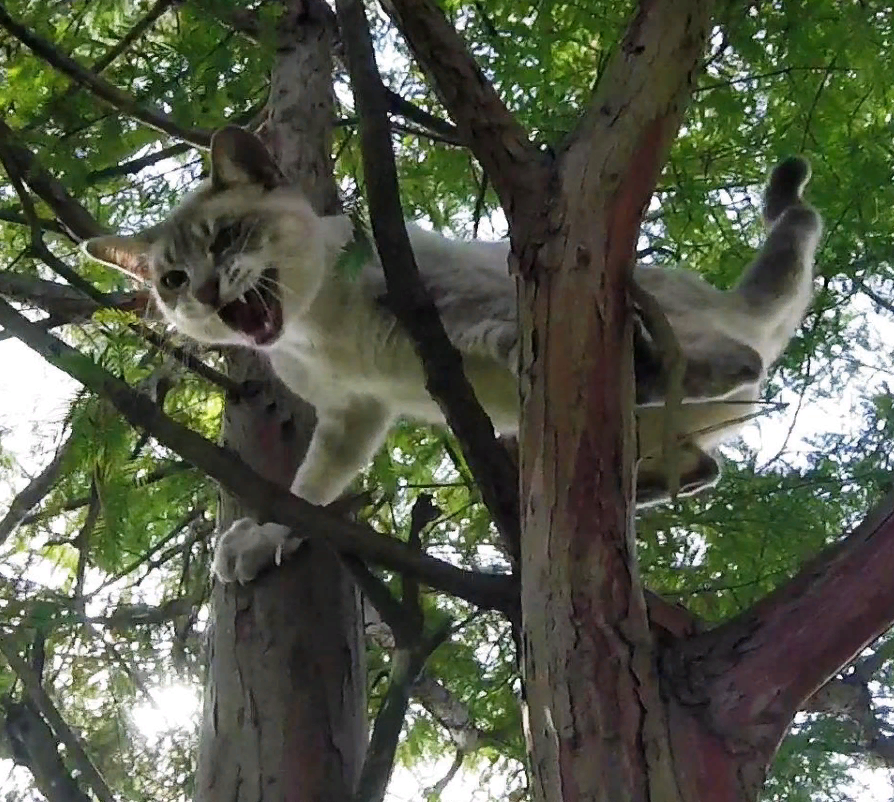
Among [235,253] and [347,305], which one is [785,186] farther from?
[235,253]

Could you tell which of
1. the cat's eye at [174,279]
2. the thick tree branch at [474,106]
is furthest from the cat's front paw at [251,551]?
the thick tree branch at [474,106]

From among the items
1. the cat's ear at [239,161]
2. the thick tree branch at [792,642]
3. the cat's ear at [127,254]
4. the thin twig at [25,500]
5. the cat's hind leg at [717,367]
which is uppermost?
the cat's ear at [239,161]

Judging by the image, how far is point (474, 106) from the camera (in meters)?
1.38

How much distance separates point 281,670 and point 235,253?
2.58ft

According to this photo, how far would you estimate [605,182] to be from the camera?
53.9 inches

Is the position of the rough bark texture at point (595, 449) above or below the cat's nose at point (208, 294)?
below

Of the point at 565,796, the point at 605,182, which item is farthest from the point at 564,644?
the point at 605,182

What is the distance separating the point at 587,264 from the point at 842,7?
38.7 inches

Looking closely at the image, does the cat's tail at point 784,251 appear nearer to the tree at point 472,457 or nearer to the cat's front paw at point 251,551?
the tree at point 472,457

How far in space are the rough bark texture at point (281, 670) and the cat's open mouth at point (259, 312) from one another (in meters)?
0.19

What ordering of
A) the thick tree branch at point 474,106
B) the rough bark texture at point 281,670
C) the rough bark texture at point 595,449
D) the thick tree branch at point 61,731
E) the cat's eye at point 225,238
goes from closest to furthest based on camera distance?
the rough bark texture at point 595,449 < the thick tree branch at point 474,106 < the rough bark texture at point 281,670 < the thick tree branch at point 61,731 < the cat's eye at point 225,238

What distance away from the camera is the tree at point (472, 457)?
123 centimetres

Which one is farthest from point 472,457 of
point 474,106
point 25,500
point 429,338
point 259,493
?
point 25,500

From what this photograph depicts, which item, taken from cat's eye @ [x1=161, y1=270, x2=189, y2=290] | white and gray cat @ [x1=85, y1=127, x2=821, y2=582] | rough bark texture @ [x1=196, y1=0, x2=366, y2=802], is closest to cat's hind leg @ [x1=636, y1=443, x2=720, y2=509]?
white and gray cat @ [x1=85, y1=127, x2=821, y2=582]
